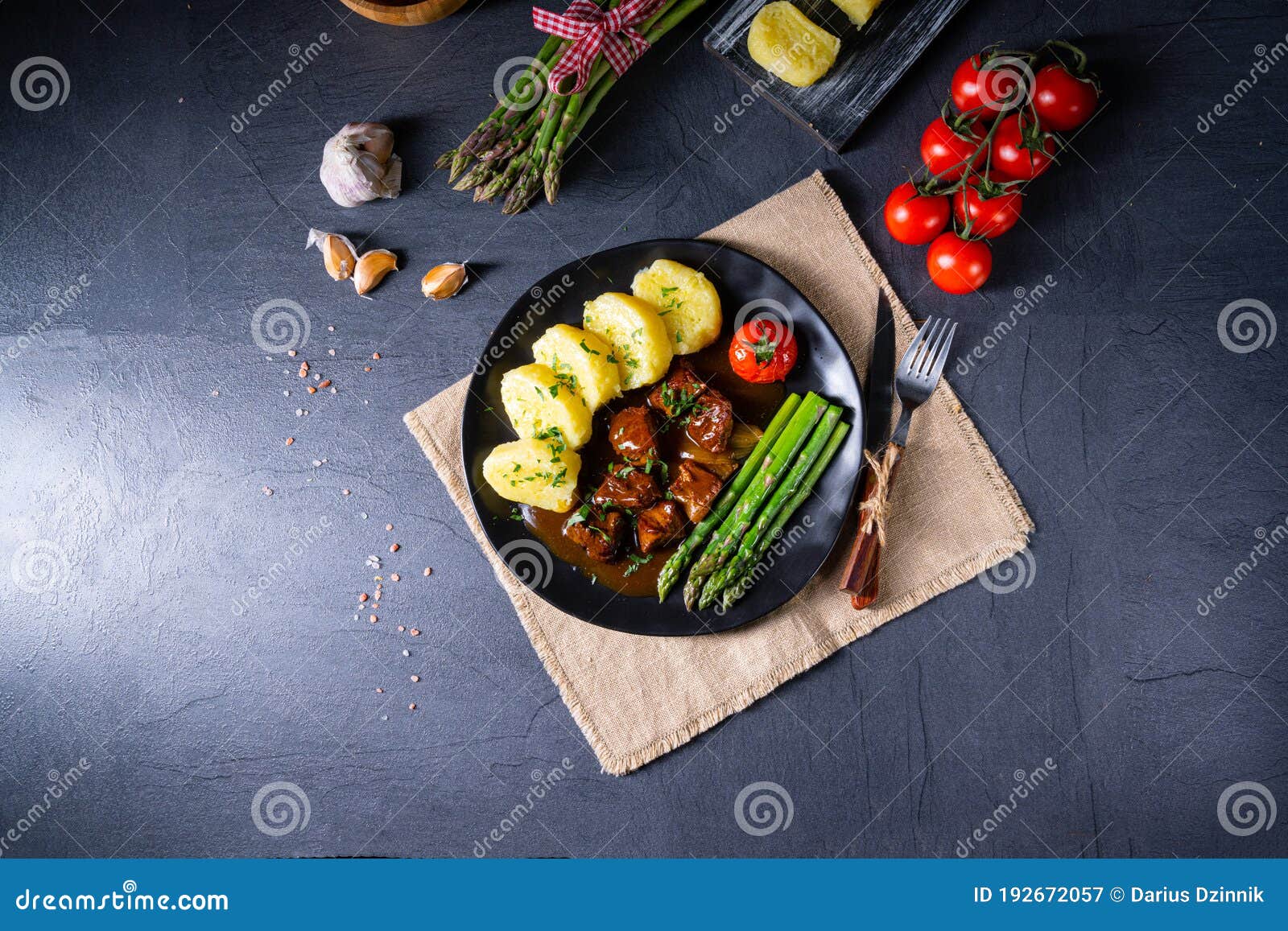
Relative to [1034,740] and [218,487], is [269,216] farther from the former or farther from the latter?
[1034,740]

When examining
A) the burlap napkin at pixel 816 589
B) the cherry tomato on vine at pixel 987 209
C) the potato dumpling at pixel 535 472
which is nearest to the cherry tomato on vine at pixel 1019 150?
the cherry tomato on vine at pixel 987 209

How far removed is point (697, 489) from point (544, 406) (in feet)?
2.90

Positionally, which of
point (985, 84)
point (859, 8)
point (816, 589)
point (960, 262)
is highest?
point (985, 84)

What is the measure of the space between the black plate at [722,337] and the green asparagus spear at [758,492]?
0.12 meters

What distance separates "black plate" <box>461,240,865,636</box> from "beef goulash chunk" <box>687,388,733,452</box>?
405 millimetres

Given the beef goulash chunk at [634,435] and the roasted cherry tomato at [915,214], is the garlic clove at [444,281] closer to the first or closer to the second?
the beef goulash chunk at [634,435]

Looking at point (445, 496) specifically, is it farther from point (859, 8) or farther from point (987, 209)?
point (859, 8)

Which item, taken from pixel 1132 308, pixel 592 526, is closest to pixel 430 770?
pixel 592 526

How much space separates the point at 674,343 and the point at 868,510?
132 cm

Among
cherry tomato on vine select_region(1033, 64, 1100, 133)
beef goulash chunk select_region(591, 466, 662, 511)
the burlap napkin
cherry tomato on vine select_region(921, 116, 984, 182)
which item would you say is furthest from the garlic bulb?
cherry tomato on vine select_region(1033, 64, 1100, 133)

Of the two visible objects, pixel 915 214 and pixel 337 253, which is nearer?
pixel 915 214

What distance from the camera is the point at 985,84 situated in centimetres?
430

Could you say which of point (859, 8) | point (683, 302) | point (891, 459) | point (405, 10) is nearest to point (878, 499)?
point (891, 459)

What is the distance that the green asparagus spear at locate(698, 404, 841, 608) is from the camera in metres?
4.32
